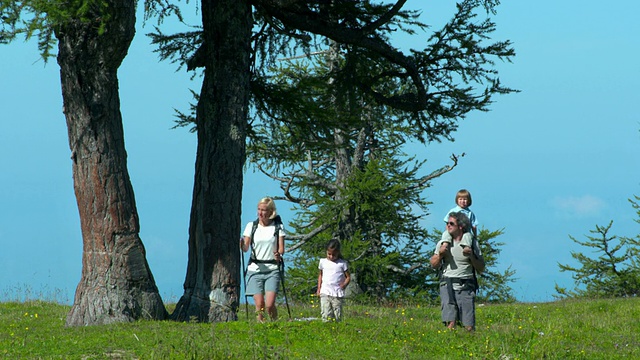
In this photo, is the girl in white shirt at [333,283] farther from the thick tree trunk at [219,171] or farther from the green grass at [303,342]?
the thick tree trunk at [219,171]

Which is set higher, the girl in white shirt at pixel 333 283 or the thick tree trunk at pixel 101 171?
the thick tree trunk at pixel 101 171

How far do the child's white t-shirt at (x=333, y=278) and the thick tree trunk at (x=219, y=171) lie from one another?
8.14 ft

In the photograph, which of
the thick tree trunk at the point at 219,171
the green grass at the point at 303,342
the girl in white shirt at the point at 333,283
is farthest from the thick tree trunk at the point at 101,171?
the girl in white shirt at the point at 333,283

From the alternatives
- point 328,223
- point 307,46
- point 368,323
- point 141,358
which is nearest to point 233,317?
point 368,323

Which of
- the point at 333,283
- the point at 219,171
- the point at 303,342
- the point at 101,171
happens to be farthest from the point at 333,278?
the point at 101,171

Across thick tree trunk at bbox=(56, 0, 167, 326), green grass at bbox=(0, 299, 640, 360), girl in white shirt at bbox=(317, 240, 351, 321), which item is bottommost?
green grass at bbox=(0, 299, 640, 360)

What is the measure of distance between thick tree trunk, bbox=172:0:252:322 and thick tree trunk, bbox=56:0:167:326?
3.66ft

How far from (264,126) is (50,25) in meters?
7.65

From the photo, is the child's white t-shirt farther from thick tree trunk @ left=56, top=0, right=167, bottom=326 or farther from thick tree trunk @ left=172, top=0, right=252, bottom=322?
thick tree trunk @ left=56, top=0, right=167, bottom=326

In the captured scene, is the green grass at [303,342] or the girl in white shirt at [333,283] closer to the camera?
the green grass at [303,342]

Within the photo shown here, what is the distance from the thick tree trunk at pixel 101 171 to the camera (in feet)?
42.6

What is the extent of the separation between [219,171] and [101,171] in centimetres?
205

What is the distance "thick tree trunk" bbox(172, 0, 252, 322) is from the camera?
13.7 metres

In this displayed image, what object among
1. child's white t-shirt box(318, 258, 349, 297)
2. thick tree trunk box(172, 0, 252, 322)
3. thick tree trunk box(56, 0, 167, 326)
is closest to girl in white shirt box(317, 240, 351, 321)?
child's white t-shirt box(318, 258, 349, 297)
